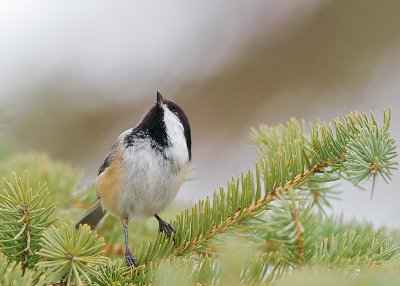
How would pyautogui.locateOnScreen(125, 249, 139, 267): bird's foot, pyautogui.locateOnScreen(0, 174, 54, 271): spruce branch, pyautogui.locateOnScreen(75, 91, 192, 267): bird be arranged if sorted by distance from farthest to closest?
pyautogui.locateOnScreen(75, 91, 192, 267): bird → pyautogui.locateOnScreen(125, 249, 139, 267): bird's foot → pyautogui.locateOnScreen(0, 174, 54, 271): spruce branch

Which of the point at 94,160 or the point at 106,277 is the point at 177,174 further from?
the point at 94,160

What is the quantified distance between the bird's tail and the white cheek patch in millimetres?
340

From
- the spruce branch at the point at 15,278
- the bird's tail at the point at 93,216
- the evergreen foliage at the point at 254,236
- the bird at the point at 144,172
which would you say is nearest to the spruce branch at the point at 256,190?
the evergreen foliage at the point at 254,236

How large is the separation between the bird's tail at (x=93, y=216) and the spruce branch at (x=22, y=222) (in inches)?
33.4

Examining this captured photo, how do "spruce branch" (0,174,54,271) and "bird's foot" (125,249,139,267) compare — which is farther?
"bird's foot" (125,249,139,267)

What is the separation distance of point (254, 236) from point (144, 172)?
673 millimetres

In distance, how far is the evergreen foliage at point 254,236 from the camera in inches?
38.1

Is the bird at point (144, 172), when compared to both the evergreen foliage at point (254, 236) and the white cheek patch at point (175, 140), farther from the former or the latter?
the evergreen foliage at point (254, 236)

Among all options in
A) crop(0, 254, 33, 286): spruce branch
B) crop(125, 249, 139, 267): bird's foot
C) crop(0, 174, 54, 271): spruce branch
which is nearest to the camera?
crop(0, 254, 33, 286): spruce branch

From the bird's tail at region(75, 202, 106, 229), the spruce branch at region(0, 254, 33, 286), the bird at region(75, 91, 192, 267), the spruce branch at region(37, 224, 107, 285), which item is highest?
the bird at region(75, 91, 192, 267)

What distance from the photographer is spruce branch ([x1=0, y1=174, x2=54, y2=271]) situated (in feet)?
3.76

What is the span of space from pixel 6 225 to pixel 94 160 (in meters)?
2.03

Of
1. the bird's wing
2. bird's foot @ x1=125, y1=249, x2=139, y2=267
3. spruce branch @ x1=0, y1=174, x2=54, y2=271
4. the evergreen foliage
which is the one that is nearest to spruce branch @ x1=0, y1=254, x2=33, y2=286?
the evergreen foliage

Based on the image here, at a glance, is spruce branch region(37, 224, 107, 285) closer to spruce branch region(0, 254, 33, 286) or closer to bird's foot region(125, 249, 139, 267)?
spruce branch region(0, 254, 33, 286)
